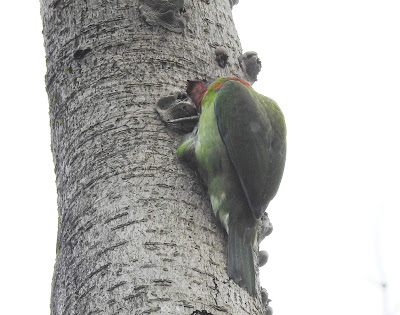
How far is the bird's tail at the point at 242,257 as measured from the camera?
214cm

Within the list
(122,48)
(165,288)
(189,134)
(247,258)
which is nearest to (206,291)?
(165,288)

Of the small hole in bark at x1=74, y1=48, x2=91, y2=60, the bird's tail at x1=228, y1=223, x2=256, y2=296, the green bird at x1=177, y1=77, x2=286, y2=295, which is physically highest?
the small hole in bark at x1=74, y1=48, x2=91, y2=60

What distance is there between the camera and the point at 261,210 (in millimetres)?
2467

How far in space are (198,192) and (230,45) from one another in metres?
0.83

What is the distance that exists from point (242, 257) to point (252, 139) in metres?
0.58

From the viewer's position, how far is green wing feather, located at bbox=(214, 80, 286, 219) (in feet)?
8.29

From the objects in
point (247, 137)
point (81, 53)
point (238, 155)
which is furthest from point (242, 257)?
point (81, 53)

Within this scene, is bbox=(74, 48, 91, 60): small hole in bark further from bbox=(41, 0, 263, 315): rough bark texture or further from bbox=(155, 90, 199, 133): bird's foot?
bbox=(155, 90, 199, 133): bird's foot

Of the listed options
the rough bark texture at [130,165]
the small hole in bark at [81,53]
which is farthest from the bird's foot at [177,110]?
the small hole in bark at [81,53]

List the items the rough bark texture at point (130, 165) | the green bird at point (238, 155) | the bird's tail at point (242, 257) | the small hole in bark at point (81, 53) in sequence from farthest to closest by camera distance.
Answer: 1. the small hole in bark at point (81, 53)
2. the green bird at point (238, 155)
3. the bird's tail at point (242, 257)
4. the rough bark texture at point (130, 165)

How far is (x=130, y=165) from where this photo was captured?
2.33 metres

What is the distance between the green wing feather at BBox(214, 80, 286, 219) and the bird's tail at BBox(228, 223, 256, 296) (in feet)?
0.35

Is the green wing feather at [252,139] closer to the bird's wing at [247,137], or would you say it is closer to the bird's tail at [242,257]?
the bird's wing at [247,137]

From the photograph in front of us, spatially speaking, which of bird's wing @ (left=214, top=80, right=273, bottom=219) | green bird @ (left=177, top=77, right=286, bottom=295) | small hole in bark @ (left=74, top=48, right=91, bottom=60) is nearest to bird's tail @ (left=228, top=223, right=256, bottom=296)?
green bird @ (left=177, top=77, right=286, bottom=295)
